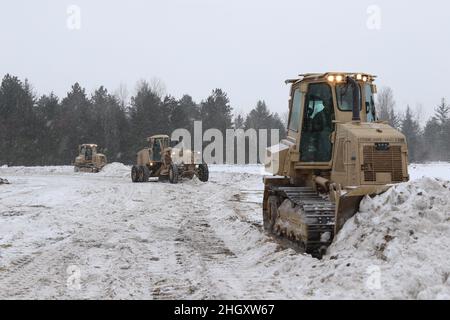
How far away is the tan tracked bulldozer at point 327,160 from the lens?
7.39 meters

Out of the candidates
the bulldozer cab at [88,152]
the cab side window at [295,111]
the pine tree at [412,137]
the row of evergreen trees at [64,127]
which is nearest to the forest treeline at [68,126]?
the row of evergreen trees at [64,127]

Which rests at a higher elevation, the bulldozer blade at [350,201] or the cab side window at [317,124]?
the cab side window at [317,124]

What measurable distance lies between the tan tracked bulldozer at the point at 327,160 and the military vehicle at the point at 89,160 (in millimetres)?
35233

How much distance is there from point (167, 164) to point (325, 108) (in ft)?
63.1

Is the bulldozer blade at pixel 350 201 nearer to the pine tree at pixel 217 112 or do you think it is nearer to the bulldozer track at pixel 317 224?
the bulldozer track at pixel 317 224

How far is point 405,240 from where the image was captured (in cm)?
596

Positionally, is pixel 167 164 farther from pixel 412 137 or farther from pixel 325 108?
pixel 412 137

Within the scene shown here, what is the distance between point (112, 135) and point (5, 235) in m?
56.5

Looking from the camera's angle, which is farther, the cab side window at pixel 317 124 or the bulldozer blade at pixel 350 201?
the cab side window at pixel 317 124

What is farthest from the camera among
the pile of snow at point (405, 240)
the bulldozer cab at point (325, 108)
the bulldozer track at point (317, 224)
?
the bulldozer cab at point (325, 108)

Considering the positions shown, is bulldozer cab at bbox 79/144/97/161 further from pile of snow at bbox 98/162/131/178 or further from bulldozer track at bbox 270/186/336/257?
bulldozer track at bbox 270/186/336/257

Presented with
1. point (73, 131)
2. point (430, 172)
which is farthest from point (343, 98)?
point (73, 131)

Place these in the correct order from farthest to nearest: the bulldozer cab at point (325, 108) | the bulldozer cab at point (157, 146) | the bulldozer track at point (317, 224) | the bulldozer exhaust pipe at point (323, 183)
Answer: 1. the bulldozer cab at point (157, 146)
2. the bulldozer cab at point (325, 108)
3. the bulldozer exhaust pipe at point (323, 183)
4. the bulldozer track at point (317, 224)
